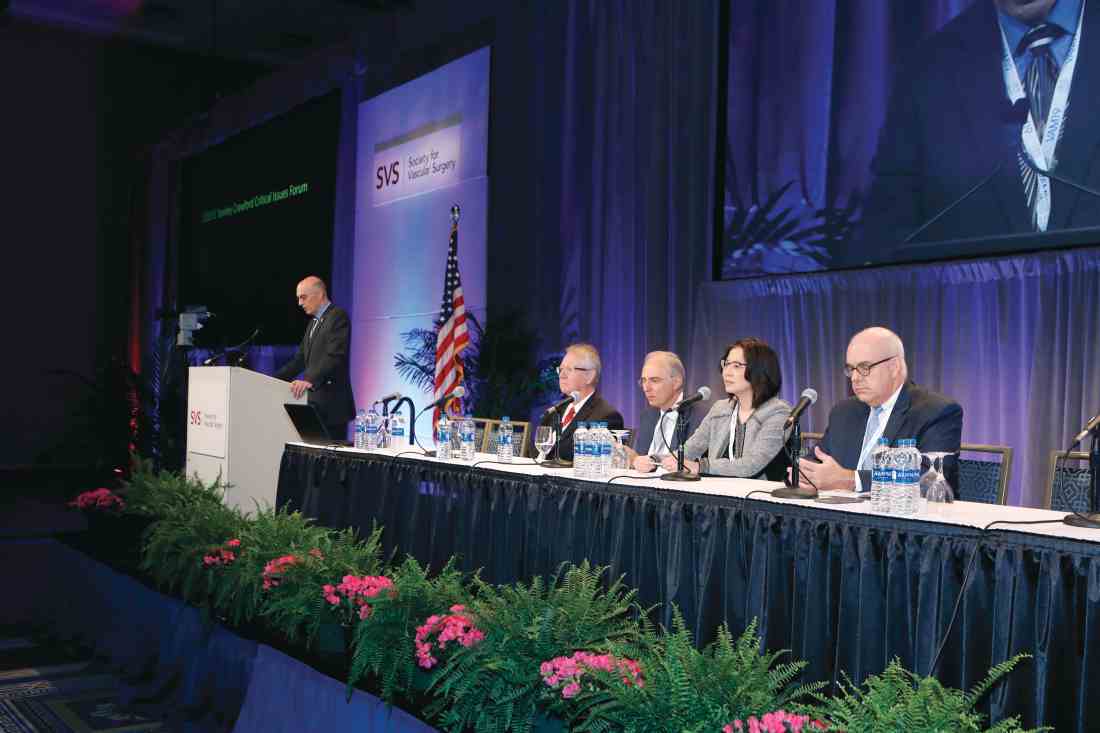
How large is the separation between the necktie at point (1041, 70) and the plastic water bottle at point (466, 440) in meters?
2.47

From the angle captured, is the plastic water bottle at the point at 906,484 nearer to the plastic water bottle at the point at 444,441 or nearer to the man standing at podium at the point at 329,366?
the plastic water bottle at the point at 444,441

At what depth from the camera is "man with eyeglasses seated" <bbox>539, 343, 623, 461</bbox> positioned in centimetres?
418

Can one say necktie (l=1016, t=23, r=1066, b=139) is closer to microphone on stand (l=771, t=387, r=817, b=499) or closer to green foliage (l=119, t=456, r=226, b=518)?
microphone on stand (l=771, t=387, r=817, b=499)

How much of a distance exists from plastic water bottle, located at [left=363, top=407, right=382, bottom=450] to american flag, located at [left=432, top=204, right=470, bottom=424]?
6.30 feet

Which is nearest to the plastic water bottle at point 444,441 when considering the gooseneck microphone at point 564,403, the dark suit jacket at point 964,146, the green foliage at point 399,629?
the gooseneck microphone at point 564,403

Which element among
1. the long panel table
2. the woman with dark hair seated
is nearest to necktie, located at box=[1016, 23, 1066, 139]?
the woman with dark hair seated

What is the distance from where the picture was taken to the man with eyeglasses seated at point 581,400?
4180mm

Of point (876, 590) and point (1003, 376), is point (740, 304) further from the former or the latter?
point (876, 590)

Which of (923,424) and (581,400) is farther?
(581,400)

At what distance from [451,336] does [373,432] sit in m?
2.18

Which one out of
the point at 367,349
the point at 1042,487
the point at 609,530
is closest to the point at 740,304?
the point at 1042,487

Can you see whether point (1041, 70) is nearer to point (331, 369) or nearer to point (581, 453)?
point (581, 453)

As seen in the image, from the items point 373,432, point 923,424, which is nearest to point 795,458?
point 923,424

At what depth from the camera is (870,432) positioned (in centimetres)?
315
